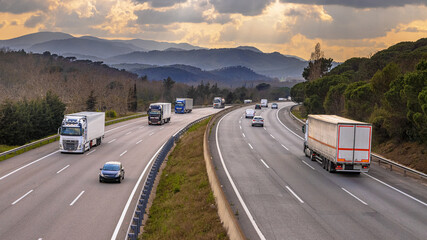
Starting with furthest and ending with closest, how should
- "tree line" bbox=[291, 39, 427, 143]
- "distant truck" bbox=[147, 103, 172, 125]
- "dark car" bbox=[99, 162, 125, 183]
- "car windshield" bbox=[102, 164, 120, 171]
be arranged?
"distant truck" bbox=[147, 103, 172, 125], "tree line" bbox=[291, 39, 427, 143], "car windshield" bbox=[102, 164, 120, 171], "dark car" bbox=[99, 162, 125, 183]

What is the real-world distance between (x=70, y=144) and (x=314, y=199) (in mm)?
24398

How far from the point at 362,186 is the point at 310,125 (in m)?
9.58

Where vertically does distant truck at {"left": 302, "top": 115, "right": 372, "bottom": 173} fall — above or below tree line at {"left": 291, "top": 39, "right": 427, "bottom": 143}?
below

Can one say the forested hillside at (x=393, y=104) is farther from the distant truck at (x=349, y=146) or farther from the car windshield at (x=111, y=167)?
the car windshield at (x=111, y=167)

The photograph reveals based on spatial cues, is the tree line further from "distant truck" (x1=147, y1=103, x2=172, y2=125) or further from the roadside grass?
"distant truck" (x1=147, y1=103, x2=172, y2=125)

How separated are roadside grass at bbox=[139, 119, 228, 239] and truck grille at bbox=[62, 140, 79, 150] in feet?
28.9

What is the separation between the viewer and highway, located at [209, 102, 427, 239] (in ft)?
52.6

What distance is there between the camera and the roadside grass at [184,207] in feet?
55.9

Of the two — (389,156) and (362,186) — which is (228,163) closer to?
(362,186)

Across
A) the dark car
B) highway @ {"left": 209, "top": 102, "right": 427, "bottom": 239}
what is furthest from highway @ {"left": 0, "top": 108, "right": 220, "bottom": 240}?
highway @ {"left": 209, "top": 102, "right": 427, "bottom": 239}

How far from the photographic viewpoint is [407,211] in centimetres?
1919

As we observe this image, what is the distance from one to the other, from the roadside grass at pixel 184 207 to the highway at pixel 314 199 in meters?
1.16


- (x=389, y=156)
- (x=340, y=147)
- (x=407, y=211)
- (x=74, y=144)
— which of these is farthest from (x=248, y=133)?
(x=407, y=211)

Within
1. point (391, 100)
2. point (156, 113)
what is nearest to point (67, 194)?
point (391, 100)
